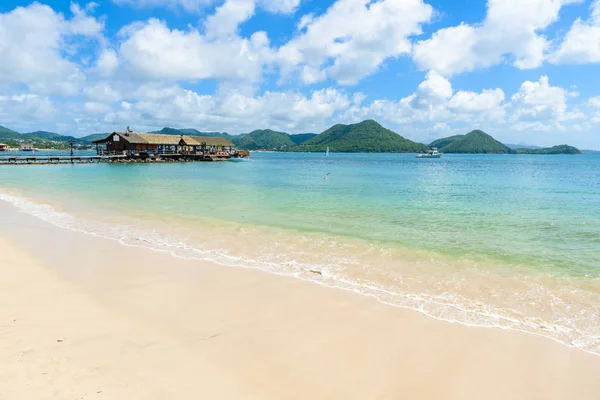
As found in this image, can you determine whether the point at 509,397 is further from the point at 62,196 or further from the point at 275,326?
the point at 62,196

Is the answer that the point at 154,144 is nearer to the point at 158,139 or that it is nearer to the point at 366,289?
the point at 158,139

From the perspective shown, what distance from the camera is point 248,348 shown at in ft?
15.2

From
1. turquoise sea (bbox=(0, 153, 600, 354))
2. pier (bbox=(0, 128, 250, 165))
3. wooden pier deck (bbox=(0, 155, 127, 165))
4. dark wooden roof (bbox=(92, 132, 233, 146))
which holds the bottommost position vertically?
turquoise sea (bbox=(0, 153, 600, 354))

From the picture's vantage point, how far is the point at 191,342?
4.76 m

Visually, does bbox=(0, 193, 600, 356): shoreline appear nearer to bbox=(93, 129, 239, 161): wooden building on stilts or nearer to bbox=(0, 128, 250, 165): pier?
bbox=(0, 128, 250, 165): pier

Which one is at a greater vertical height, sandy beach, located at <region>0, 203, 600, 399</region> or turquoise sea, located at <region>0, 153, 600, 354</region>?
turquoise sea, located at <region>0, 153, 600, 354</region>

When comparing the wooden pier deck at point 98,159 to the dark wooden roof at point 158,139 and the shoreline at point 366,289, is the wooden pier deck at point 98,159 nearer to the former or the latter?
the dark wooden roof at point 158,139

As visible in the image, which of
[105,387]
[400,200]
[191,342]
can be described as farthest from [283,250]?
[400,200]

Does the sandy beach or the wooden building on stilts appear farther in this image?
the wooden building on stilts

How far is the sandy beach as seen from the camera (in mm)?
3850

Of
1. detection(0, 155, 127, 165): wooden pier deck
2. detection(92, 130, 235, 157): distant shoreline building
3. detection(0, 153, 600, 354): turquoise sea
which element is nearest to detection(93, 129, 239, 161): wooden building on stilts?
detection(92, 130, 235, 157): distant shoreline building

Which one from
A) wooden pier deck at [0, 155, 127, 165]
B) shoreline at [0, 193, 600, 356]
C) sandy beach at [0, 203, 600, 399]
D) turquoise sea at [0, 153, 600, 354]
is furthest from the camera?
wooden pier deck at [0, 155, 127, 165]

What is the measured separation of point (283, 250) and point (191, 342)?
4991mm

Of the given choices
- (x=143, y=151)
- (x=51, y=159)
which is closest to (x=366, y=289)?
(x=51, y=159)
